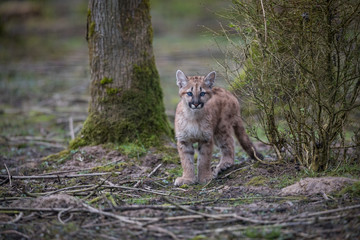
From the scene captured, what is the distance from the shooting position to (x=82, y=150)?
30.1 ft

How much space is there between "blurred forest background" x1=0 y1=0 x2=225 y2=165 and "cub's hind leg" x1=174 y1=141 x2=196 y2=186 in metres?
1.43

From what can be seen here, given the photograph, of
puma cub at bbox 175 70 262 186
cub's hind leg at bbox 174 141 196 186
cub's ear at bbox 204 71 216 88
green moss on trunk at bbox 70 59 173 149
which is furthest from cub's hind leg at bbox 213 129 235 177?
green moss on trunk at bbox 70 59 173 149

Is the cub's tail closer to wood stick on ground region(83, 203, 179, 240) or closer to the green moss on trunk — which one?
the green moss on trunk

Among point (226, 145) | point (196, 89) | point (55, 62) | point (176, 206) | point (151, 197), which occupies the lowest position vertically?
point (151, 197)

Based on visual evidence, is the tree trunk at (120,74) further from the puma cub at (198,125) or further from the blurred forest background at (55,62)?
the puma cub at (198,125)

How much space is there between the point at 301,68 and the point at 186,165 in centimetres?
254

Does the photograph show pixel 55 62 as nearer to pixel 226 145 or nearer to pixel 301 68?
pixel 226 145

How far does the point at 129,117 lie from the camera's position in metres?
9.29

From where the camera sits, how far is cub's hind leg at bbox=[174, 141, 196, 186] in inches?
308

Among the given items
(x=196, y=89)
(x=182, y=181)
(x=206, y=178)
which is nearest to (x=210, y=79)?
(x=196, y=89)

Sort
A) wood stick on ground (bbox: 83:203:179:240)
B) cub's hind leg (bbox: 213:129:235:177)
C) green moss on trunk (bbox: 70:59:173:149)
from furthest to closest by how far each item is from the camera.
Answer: green moss on trunk (bbox: 70:59:173:149) → cub's hind leg (bbox: 213:129:235:177) → wood stick on ground (bbox: 83:203:179:240)

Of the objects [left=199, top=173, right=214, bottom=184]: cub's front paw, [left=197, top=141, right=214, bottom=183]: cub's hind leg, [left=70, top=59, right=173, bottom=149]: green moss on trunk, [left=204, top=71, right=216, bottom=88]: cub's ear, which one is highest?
[left=204, top=71, right=216, bottom=88]: cub's ear

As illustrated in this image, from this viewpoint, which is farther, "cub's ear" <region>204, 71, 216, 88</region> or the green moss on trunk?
the green moss on trunk

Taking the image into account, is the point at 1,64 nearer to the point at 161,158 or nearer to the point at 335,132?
the point at 161,158
